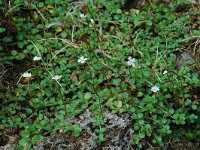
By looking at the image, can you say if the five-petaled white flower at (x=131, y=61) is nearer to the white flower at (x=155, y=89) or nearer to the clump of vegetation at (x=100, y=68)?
the clump of vegetation at (x=100, y=68)

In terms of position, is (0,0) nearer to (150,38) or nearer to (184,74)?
(150,38)

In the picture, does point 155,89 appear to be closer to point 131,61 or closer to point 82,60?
point 131,61

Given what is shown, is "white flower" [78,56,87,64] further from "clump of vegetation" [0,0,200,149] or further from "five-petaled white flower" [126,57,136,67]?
"five-petaled white flower" [126,57,136,67]

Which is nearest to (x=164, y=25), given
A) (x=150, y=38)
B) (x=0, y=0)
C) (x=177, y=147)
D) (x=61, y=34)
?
(x=150, y=38)

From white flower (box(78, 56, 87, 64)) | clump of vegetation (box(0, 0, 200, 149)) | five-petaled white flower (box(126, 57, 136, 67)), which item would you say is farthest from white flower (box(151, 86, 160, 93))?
white flower (box(78, 56, 87, 64))

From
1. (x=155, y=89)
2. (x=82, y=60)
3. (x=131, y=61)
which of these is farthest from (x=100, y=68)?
(x=155, y=89)

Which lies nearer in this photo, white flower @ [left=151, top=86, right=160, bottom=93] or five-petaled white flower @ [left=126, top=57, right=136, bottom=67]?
white flower @ [left=151, top=86, right=160, bottom=93]

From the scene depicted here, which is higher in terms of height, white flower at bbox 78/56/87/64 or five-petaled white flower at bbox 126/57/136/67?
five-petaled white flower at bbox 126/57/136/67

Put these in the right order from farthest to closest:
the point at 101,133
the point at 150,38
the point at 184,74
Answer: the point at 150,38 → the point at 184,74 → the point at 101,133
